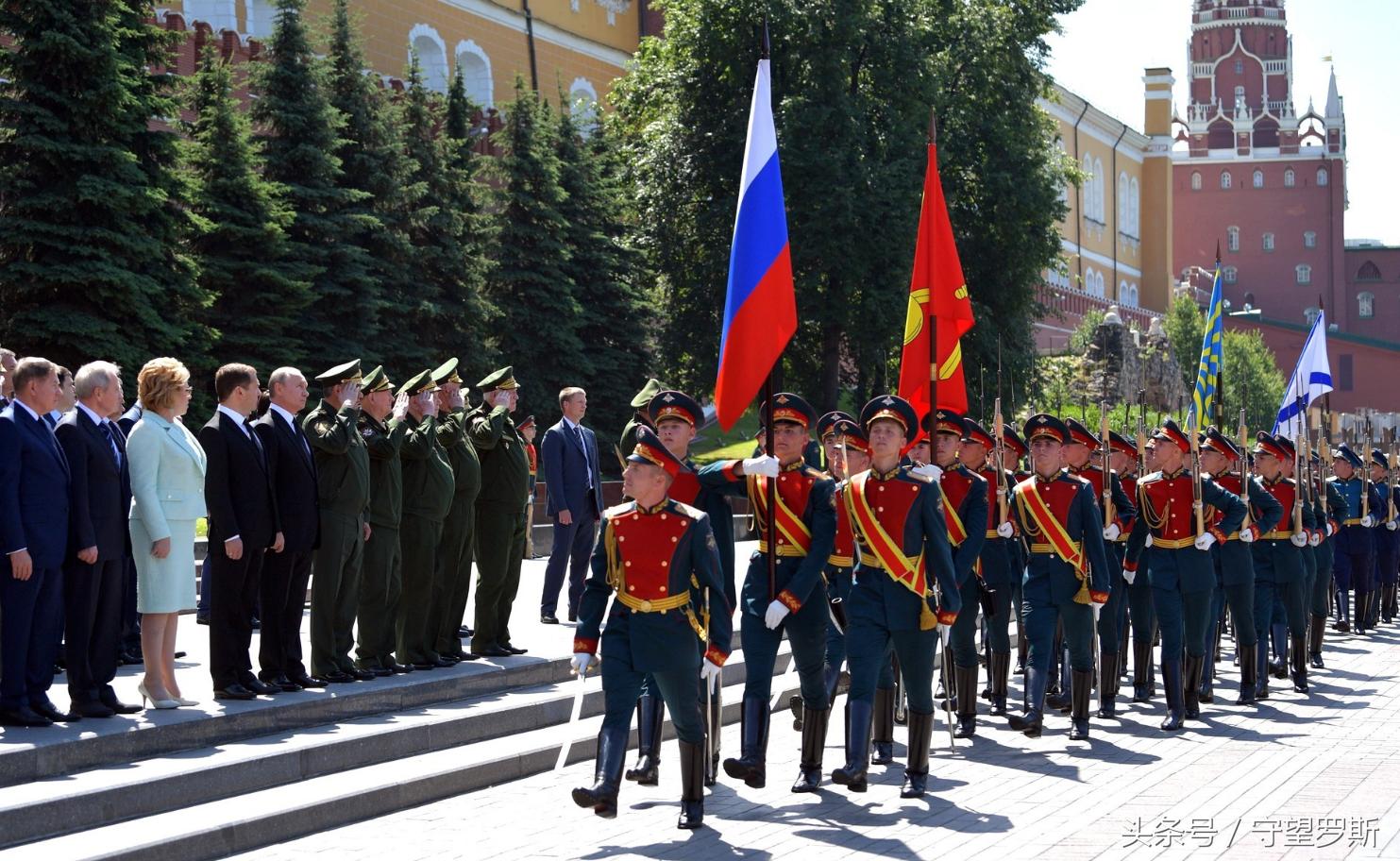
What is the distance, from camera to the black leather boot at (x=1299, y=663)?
554 inches

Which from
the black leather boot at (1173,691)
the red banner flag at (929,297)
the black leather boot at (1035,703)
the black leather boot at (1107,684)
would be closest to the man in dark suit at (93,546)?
the red banner flag at (929,297)

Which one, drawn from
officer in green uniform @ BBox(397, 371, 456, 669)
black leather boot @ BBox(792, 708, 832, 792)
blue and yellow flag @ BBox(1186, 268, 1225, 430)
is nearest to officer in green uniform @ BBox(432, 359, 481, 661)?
officer in green uniform @ BBox(397, 371, 456, 669)

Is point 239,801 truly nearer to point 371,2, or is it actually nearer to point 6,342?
point 6,342

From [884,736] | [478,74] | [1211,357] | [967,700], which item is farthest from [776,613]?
[478,74]

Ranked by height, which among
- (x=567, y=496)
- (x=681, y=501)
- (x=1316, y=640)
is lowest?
(x=1316, y=640)

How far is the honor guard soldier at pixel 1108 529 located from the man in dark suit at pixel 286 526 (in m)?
4.97

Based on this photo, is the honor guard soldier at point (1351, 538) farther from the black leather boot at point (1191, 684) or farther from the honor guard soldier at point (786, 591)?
the honor guard soldier at point (786, 591)

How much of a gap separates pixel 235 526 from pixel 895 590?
3.63 metres

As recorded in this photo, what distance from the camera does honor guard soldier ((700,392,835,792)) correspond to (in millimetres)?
8992

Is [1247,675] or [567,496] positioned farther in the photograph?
[567,496]

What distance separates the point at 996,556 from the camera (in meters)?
12.6

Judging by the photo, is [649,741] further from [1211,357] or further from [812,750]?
[1211,357]

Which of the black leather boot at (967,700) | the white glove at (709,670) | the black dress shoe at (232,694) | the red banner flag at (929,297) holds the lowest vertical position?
the black leather boot at (967,700)

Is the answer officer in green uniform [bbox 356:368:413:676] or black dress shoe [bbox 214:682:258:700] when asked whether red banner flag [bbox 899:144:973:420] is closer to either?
officer in green uniform [bbox 356:368:413:676]
